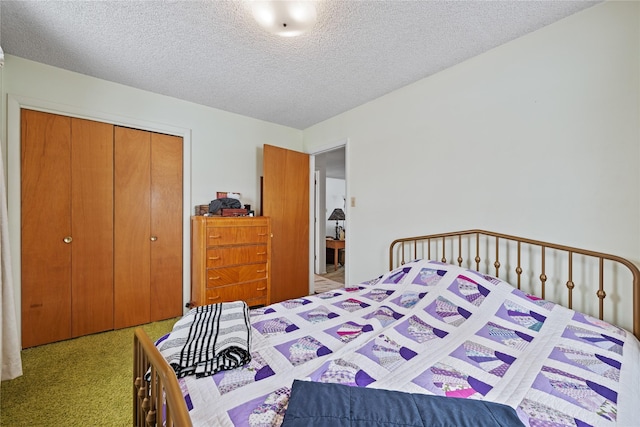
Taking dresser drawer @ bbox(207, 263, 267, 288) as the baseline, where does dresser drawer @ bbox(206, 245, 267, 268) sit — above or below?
above

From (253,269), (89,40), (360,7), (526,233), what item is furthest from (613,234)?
(89,40)

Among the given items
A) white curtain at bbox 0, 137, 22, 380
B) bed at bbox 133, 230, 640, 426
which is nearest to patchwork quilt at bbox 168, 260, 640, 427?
bed at bbox 133, 230, 640, 426

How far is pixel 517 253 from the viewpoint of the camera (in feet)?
6.31

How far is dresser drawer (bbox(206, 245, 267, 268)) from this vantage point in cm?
280

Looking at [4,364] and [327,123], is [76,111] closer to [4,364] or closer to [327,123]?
[4,364]

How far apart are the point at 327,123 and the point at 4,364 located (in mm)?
3505

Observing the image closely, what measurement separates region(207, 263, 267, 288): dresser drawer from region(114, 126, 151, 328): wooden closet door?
2.28 ft

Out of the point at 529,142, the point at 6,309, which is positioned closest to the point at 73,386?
the point at 6,309

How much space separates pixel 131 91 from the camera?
2.74 metres

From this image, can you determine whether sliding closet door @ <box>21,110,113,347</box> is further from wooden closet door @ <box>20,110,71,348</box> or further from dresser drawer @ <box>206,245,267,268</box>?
dresser drawer @ <box>206,245,267,268</box>

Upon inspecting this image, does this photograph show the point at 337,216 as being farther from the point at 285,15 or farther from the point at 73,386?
the point at 73,386

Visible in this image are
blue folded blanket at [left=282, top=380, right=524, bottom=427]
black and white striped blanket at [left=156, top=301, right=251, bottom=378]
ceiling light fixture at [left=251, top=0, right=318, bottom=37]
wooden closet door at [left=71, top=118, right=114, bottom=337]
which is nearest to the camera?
blue folded blanket at [left=282, top=380, right=524, bottom=427]

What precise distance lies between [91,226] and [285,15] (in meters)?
2.48

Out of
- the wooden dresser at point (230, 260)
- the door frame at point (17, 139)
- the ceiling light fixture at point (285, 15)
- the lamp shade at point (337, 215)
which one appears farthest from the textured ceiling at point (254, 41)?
the lamp shade at point (337, 215)
